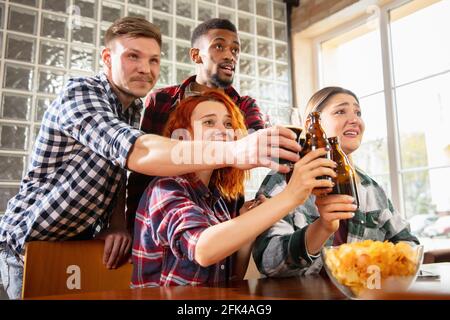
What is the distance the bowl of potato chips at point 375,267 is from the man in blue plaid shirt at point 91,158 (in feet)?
→ 1.44

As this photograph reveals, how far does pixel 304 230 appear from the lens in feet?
2.98

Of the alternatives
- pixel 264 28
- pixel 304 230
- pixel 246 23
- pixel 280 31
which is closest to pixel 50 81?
pixel 246 23

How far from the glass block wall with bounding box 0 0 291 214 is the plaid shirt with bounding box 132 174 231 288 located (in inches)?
38.8

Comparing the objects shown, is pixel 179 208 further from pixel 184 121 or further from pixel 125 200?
pixel 125 200

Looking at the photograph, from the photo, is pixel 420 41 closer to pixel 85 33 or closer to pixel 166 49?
pixel 166 49

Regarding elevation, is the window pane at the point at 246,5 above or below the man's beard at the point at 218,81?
above

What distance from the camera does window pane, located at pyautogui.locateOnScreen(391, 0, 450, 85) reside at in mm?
2387

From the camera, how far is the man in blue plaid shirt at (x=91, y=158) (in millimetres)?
988

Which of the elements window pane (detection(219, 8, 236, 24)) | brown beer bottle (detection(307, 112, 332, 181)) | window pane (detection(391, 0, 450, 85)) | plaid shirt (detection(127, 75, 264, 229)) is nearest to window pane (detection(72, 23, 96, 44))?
window pane (detection(219, 8, 236, 24))

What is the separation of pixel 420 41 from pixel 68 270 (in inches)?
89.5

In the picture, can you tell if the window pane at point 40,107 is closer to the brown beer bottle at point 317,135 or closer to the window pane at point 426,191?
the brown beer bottle at point 317,135

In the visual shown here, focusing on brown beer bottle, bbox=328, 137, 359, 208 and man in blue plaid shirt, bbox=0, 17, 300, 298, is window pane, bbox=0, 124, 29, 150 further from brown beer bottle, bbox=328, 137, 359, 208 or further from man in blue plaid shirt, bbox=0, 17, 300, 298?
brown beer bottle, bbox=328, 137, 359, 208

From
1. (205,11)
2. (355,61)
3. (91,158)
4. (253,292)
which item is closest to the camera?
(253,292)

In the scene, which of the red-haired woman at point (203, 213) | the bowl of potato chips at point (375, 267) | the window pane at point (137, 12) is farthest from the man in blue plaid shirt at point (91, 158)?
the window pane at point (137, 12)
